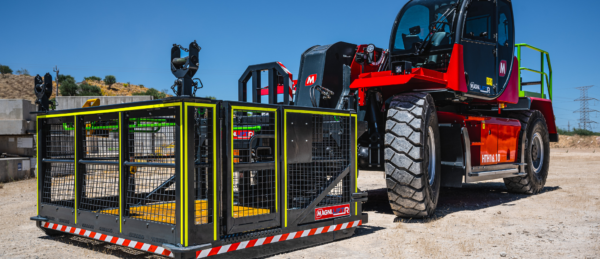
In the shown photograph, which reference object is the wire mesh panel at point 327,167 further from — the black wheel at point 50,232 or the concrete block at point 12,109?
the concrete block at point 12,109

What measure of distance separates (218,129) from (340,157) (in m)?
2.03

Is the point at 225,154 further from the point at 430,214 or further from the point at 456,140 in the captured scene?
the point at 456,140

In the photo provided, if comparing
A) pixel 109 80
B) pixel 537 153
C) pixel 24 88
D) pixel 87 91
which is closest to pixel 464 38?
pixel 537 153

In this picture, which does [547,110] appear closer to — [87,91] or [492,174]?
[492,174]

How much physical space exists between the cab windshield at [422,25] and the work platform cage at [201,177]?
2.70 metres

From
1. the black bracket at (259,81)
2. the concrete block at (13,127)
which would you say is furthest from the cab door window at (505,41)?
the concrete block at (13,127)

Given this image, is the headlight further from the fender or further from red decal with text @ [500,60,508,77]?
the fender

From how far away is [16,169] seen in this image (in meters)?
13.4

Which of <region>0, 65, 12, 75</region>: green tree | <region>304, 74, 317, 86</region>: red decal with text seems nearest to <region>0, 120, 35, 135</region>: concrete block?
<region>304, 74, 317, 86</region>: red decal with text

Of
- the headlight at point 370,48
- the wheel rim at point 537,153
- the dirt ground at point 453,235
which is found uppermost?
the headlight at point 370,48

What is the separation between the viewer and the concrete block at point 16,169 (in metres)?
13.0

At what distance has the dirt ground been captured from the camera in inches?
203

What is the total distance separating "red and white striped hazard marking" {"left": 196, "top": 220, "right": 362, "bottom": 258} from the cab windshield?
3.58 meters

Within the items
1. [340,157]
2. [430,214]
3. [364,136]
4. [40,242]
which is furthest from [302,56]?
[40,242]
